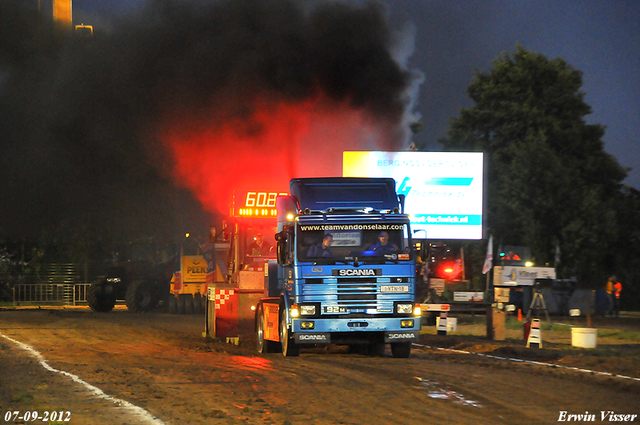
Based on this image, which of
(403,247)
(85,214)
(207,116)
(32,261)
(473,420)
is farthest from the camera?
(32,261)

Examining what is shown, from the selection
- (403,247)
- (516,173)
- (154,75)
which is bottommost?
(403,247)

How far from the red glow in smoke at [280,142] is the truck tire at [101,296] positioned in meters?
7.95

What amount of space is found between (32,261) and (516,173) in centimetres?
2856

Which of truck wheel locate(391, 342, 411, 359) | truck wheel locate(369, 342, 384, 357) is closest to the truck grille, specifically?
truck wheel locate(391, 342, 411, 359)

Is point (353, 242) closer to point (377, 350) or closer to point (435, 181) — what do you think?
point (377, 350)

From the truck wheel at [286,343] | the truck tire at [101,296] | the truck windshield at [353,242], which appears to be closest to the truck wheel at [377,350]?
the truck wheel at [286,343]

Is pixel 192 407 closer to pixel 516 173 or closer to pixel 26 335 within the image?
pixel 26 335

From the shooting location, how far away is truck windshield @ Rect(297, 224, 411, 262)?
46.0 feet

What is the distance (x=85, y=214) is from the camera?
40.3 m

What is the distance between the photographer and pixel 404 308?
14.1m

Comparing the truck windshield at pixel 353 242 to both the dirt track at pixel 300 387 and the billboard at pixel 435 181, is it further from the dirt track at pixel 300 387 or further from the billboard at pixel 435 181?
the billboard at pixel 435 181

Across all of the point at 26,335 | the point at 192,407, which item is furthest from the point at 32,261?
the point at 192,407

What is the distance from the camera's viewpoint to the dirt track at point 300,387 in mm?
8648

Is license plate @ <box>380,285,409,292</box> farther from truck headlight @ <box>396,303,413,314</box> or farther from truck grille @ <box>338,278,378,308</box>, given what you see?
truck headlight @ <box>396,303,413,314</box>
